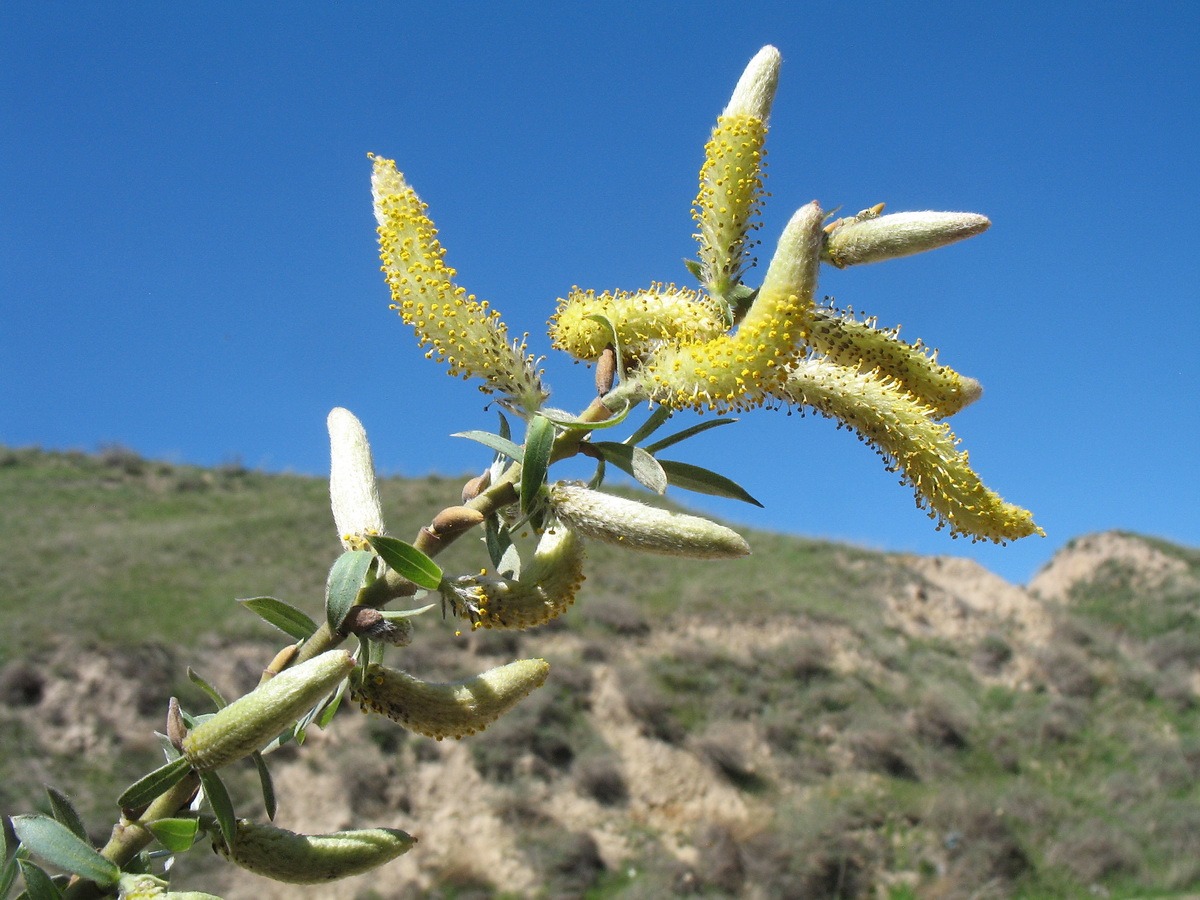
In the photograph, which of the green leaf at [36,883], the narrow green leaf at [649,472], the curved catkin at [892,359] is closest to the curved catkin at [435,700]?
the narrow green leaf at [649,472]

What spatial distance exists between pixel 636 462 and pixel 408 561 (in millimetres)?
374

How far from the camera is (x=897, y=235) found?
58.5 inches

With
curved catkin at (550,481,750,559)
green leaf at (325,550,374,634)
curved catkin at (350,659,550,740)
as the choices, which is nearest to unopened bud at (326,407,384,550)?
green leaf at (325,550,374,634)

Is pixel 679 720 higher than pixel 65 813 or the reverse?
higher

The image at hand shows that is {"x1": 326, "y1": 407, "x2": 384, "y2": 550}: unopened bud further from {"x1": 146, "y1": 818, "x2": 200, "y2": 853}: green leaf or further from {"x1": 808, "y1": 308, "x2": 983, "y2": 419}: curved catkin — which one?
{"x1": 808, "y1": 308, "x2": 983, "y2": 419}: curved catkin

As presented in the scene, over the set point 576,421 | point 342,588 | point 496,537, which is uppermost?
point 576,421

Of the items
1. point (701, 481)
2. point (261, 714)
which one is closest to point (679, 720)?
point (701, 481)

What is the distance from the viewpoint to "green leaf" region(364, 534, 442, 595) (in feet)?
4.01

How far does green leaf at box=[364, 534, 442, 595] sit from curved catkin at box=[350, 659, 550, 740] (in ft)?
0.56

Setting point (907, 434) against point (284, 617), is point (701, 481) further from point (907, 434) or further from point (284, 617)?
point (284, 617)

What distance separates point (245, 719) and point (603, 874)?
45.1 ft

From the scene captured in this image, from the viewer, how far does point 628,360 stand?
1576 mm

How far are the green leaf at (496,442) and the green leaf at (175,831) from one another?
2.12ft

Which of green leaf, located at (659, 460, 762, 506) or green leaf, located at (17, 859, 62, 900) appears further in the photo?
green leaf, located at (659, 460, 762, 506)
